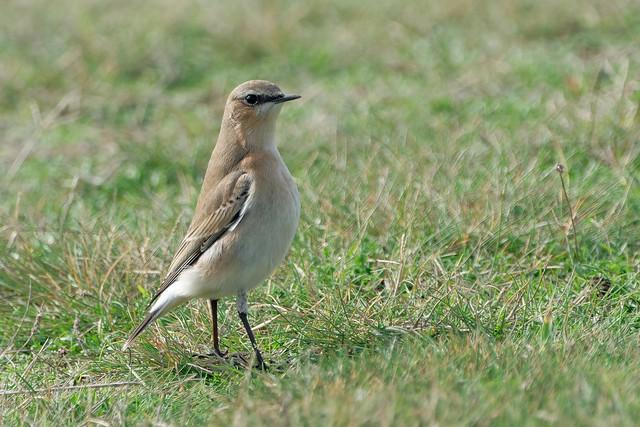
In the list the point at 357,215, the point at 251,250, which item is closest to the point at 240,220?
the point at 251,250

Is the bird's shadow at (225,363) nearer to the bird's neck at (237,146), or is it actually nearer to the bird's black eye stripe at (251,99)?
the bird's neck at (237,146)

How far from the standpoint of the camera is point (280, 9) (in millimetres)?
11234

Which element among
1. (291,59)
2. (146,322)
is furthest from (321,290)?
(291,59)

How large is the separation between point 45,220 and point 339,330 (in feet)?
9.59

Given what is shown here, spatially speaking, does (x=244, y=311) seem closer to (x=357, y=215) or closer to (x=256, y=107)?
(x=256, y=107)

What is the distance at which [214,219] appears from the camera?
5.27 m

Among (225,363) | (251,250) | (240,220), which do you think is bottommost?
(225,363)

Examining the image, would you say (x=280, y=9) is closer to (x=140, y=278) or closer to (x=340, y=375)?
(x=140, y=278)

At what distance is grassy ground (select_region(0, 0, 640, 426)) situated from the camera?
419 centimetres

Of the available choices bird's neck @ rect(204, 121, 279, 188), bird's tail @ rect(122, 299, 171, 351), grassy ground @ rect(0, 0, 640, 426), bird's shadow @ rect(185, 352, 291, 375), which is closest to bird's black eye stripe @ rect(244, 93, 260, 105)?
bird's neck @ rect(204, 121, 279, 188)

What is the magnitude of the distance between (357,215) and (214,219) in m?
1.14

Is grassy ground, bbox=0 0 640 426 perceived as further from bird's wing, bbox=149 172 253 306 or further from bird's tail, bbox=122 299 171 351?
bird's wing, bbox=149 172 253 306

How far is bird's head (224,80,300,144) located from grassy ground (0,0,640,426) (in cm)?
84

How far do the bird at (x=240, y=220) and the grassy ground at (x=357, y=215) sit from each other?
26 centimetres
